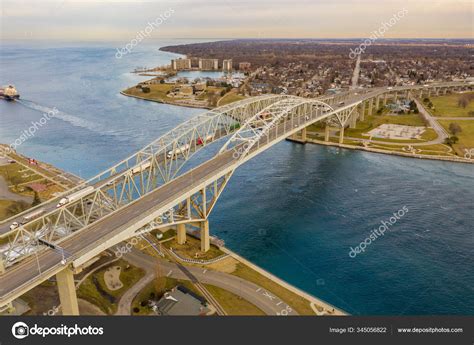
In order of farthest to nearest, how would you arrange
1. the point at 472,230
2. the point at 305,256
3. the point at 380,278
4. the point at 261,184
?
1. the point at 261,184
2. the point at 472,230
3. the point at 305,256
4. the point at 380,278

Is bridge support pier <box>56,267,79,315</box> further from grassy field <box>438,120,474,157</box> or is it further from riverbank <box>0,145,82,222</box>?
grassy field <box>438,120,474,157</box>

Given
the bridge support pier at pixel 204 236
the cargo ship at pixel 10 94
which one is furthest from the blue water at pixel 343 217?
the cargo ship at pixel 10 94

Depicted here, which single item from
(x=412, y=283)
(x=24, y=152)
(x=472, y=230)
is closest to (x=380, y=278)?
(x=412, y=283)

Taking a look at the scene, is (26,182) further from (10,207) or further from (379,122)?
(379,122)

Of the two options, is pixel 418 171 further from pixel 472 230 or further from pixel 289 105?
pixel 289 105

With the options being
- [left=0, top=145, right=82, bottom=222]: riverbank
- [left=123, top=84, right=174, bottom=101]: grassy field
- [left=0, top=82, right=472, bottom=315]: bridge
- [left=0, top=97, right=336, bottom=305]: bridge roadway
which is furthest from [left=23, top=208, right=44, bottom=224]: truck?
[left=123, top=84, right=174, bottom=101]: grassy field
